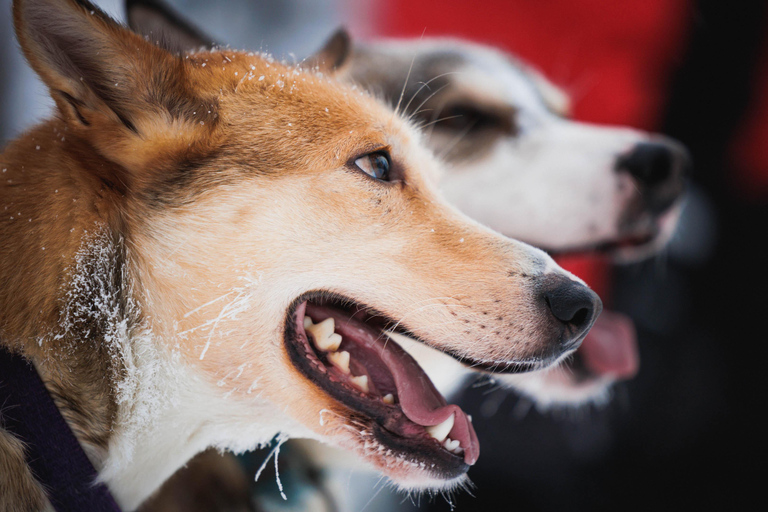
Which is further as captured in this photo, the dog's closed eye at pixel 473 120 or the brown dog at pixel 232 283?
the dog's closed eye at pixel 473 120

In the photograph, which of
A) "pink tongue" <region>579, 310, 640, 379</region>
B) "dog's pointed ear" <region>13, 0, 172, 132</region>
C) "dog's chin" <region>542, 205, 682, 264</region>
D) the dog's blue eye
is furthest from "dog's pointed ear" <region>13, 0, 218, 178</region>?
"pink tongue" <region>579, 310, 640, 379</region>

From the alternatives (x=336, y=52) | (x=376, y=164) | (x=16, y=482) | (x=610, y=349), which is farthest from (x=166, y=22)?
(x=610, y=349)

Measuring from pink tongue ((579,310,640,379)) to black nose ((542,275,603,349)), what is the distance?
409 millimetres

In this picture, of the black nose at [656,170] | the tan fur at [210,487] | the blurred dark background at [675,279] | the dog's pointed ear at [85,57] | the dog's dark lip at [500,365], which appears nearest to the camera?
the dog's pointed ear at [85,57]

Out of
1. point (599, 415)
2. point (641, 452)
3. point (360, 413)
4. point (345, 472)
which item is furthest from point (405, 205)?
point (641, 452)

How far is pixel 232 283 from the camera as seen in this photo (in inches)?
24.5

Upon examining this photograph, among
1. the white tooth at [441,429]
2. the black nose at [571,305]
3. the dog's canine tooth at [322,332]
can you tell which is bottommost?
the white tooth at [441,429]

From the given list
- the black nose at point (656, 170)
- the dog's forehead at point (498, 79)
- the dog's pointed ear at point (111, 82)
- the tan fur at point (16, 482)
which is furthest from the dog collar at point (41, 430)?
the black nose at point (656, 170)

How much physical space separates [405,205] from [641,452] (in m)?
Answer: 0.88

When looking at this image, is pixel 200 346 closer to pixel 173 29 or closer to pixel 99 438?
pixel 99 438

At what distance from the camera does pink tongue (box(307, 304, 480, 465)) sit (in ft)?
2.13

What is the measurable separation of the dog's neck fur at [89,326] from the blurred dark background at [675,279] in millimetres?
703

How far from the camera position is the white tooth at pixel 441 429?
2.13ft

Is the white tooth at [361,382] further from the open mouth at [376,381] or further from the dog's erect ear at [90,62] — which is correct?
the dog's erect ear at [90,62]
